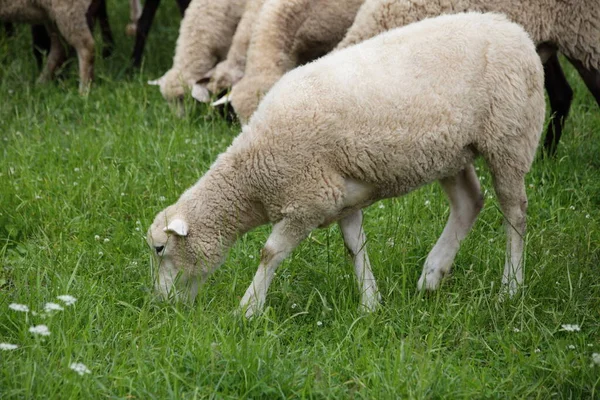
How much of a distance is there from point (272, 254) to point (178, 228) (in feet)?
1.33

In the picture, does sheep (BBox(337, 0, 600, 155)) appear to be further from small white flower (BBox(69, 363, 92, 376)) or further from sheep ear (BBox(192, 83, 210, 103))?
small white flower (BBox(69, 363, 92, 376))

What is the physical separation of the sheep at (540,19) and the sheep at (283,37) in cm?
104

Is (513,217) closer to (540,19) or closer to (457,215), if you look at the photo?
(457,215)

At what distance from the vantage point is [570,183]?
5.45 m

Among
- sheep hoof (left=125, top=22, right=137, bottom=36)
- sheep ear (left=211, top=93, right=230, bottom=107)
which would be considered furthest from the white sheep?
sheep hoof (left=125, top=22, right=137, bottom=36)

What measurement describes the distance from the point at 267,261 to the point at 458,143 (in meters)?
0.94

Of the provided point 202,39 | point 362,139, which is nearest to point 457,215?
point 362,139

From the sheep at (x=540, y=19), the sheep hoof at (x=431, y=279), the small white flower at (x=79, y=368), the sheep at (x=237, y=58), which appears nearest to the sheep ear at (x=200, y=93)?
the sheep at (x=237, y=58)

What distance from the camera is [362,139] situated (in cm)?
381

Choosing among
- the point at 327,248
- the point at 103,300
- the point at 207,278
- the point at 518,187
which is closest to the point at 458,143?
the point at 518,187

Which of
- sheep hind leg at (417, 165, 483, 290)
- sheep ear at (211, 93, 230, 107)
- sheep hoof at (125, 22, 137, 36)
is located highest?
sheep hind leg at (417, 165, 483, 290)

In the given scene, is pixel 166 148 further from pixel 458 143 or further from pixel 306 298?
pixel 458 143

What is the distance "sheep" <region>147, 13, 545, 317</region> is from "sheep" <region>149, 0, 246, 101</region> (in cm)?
308

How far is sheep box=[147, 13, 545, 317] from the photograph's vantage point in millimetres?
3820
